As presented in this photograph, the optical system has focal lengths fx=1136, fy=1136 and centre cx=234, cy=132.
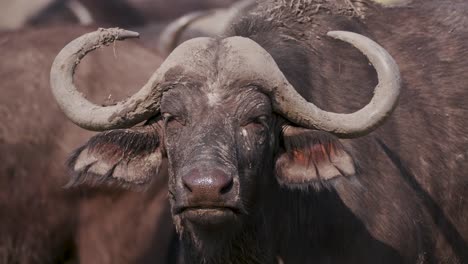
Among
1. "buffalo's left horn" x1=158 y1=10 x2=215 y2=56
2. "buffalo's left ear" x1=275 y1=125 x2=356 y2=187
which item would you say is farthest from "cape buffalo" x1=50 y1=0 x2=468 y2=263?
"buffalo's left horn" x1=158 y1=10 x2=215 y2=56

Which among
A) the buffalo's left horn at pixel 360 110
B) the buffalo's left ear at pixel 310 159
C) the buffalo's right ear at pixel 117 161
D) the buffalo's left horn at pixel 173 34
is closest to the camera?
the buffalo's left horn at pixel 360 110

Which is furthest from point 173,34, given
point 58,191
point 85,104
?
point 85,104

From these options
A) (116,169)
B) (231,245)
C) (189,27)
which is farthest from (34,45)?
(189,27)

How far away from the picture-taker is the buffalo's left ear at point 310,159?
613 cm

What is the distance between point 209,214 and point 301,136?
81cm

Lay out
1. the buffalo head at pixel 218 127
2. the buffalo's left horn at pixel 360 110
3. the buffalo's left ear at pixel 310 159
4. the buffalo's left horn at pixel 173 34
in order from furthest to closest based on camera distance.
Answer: the buffalo's left horn at pixel 173 34, the buffalo's left ear at pixel 310 159, the buffalo's left horn at pixel 360 110, the buffalo head at pixel 218 127

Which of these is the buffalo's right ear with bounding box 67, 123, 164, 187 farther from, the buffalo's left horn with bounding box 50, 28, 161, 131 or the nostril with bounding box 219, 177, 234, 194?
the nostril with bounding box 219, 177, 234, 194

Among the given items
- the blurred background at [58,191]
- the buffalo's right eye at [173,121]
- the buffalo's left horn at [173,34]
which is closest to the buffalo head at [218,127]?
the buffalo's right eye at [173,121]

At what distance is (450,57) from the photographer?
7.34 m

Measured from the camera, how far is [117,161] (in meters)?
6.39

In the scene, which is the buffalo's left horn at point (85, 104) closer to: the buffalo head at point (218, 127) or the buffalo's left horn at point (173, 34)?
the buffalo head at point (218, 127)

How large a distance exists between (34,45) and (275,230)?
124 inches

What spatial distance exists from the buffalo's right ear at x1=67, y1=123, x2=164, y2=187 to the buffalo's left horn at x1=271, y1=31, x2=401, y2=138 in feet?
2.63

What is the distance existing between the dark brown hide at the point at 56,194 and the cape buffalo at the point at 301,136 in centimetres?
184
